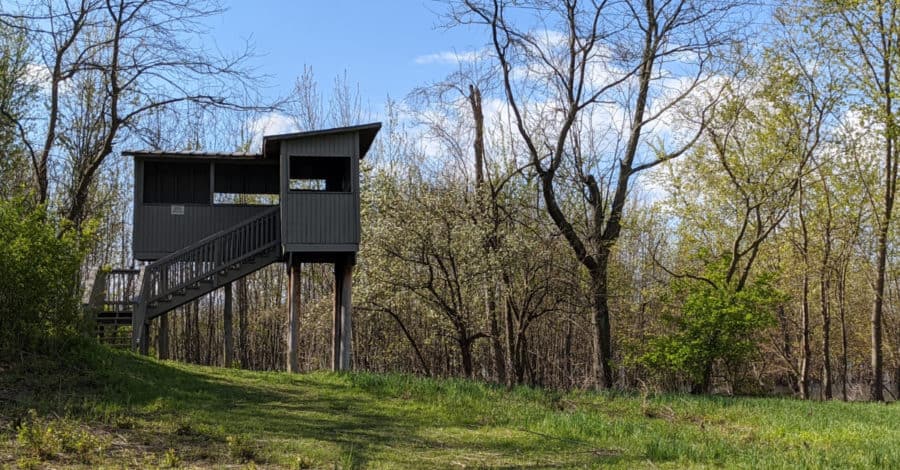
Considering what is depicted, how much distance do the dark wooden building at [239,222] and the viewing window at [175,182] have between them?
0.09ft

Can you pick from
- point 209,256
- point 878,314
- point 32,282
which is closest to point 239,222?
point 209,256

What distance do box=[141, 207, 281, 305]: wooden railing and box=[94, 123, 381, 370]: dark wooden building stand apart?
24mm

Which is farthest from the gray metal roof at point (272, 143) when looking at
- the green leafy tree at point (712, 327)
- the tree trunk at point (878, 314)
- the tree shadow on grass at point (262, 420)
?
the tree trunk at point (878, 314)

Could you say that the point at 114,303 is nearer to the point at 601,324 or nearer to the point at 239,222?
the point at 239,222

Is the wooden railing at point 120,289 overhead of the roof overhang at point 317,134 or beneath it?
beneath

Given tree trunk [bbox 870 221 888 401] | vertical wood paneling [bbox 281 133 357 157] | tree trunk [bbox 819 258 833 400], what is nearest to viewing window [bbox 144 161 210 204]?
vertical wood paneling [bbox 281 133 357 157]

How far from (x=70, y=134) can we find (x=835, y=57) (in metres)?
22.5

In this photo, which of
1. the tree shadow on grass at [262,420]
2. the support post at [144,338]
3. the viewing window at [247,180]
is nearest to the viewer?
the tree shadow on grass at [262,420]

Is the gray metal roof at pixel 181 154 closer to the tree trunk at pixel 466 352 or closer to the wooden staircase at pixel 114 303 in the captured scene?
the wooden staircase at pixel 114 303

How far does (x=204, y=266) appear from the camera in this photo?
62.5 feet

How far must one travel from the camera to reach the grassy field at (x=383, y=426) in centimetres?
789

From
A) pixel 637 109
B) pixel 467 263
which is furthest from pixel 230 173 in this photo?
pixel 637 109

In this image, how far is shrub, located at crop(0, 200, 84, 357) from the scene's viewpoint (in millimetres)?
10984

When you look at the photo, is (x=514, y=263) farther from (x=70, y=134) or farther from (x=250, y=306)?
(x=250, y=306)
